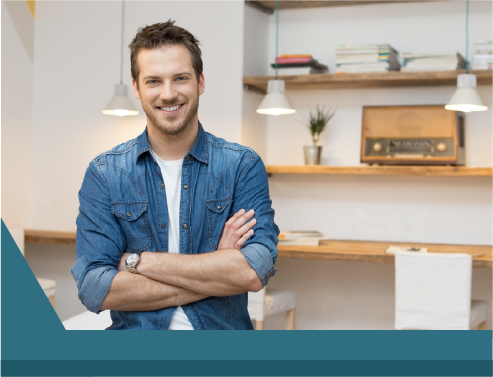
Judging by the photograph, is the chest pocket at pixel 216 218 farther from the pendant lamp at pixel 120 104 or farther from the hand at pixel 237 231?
the pendant lamp at pixel 120 104

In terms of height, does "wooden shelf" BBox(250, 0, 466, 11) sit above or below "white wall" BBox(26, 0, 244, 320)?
above

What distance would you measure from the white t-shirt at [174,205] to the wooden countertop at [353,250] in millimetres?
2198

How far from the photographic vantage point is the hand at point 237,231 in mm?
1407

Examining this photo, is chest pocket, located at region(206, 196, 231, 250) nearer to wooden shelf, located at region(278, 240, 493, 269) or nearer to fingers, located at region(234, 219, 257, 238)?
fingers, located at region(234, 219, 257, 238)

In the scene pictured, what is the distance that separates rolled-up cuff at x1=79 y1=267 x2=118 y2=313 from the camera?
134 cm

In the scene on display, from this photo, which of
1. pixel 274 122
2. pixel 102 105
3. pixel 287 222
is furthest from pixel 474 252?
pixel 102 105

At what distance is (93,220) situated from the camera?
1380mm

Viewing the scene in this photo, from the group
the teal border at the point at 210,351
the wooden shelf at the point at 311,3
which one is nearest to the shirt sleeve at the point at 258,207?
the teal border at the point at 210,351

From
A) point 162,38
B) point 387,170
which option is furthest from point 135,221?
point 387,170

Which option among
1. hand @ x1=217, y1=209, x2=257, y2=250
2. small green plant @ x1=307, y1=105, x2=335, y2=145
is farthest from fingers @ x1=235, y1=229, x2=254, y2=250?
small green plant @ x1=307, y1=105, x2=335, y2=145

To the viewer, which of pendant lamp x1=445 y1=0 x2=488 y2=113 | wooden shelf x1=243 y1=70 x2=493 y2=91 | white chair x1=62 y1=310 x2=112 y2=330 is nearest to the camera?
white chair x1=62 y1=310 x2=112 y2=330

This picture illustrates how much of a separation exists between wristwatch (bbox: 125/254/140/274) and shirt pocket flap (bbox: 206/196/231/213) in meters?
0.20

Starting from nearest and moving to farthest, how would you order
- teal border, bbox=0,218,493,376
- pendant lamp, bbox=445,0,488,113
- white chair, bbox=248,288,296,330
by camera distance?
teal border, bbox=0,218,493,376, pendant lamp, bbox=445,0,488,113, white chair, bbox=248,288,296,330

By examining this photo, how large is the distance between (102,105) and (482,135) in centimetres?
251
